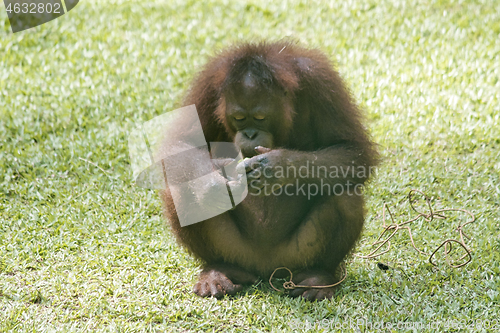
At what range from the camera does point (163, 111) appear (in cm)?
688

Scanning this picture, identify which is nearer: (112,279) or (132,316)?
(132,316)

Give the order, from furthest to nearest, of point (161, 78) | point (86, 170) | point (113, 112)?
point (161, 78), point (113, 112), point (86, 170)

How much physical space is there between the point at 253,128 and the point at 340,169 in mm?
666

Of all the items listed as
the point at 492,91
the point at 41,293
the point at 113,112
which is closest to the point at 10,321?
the point at 41,293

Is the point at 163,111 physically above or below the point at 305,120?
below

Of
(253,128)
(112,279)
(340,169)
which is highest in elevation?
(253,128)

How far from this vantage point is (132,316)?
3.78 metres

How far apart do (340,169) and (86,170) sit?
10.2 feet

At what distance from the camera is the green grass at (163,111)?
153 inches

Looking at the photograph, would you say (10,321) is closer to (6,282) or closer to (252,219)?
(6,282)

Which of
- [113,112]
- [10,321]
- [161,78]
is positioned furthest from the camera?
[161,78]

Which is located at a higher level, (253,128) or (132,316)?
(253,128)

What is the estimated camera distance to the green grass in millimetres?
3879

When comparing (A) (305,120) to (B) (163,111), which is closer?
(A) (305,120)
